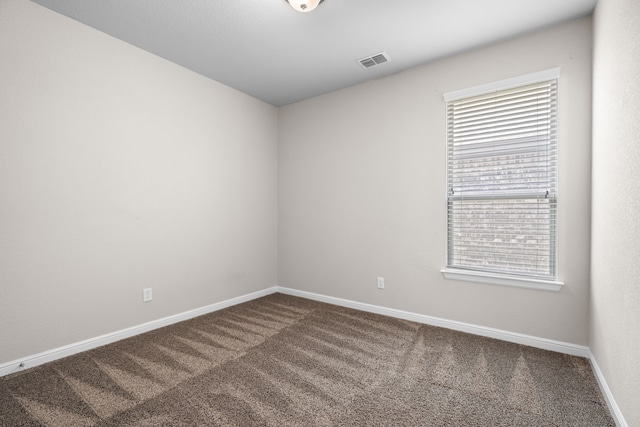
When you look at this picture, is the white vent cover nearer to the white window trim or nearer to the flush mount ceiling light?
the white window trim

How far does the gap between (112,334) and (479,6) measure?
3.86 m

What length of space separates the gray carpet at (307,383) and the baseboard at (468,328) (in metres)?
0.09

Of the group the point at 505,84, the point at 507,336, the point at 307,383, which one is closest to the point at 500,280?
the point at 507,336

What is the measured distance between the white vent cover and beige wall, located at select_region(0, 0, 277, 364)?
160cm

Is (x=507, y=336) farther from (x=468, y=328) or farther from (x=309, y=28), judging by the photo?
(x=309, y=28)

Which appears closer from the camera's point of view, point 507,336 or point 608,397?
point 608,397

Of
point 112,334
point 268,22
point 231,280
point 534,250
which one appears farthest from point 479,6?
point 112,334

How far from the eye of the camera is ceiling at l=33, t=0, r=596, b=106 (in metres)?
2.14

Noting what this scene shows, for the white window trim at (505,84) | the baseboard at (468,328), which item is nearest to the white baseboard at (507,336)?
the baseboard at (468,328)

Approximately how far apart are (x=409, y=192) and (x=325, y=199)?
1.08 m

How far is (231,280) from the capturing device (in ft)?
11.8

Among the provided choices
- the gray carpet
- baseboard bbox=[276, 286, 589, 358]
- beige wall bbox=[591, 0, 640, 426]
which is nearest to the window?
beige wall bbox=[591, 0, 640, 426]

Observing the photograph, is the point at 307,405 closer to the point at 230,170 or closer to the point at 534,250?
the point at 534,250

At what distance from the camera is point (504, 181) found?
2602 millimetres
